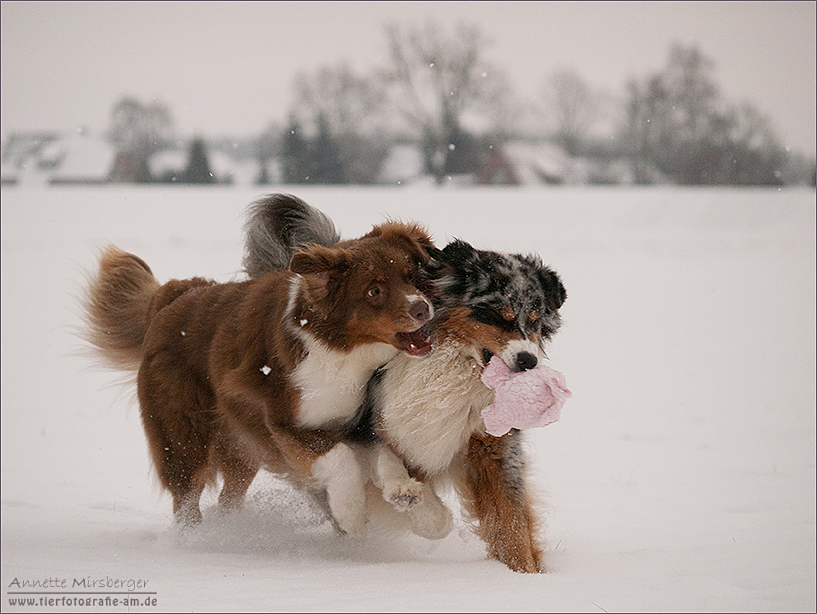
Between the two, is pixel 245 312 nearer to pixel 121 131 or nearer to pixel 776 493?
pixel 776 493

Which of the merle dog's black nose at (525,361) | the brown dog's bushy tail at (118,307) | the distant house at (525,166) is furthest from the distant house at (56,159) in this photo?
the merle dog's black nose at (525,361)

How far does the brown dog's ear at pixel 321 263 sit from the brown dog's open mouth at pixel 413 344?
487 mm

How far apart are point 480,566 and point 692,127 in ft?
71.2

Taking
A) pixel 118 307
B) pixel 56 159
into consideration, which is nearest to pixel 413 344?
pixel 118 307

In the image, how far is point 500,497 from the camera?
4.29m

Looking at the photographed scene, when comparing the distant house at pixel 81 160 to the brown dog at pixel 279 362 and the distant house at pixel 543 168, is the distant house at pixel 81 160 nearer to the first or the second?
the distant house at pixel 543 168

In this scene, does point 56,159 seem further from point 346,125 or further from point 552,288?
point 552,288

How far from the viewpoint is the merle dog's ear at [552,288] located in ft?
14.5

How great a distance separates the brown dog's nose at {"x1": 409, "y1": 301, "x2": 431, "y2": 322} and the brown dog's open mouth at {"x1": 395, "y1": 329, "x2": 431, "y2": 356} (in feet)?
0.60

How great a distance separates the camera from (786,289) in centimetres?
1684

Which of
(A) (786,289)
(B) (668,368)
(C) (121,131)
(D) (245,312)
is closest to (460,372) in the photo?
(D) (245,312)

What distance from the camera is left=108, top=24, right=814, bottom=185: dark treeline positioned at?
22984 mm

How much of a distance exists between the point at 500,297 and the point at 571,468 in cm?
339

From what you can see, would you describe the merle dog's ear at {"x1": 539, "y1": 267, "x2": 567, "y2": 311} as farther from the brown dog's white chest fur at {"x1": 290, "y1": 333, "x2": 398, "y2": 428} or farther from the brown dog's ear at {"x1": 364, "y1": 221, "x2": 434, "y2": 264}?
the brown dog's white chest fur at {"x1": 290, "y1": 333, "x2": 398, "y2": 428}
